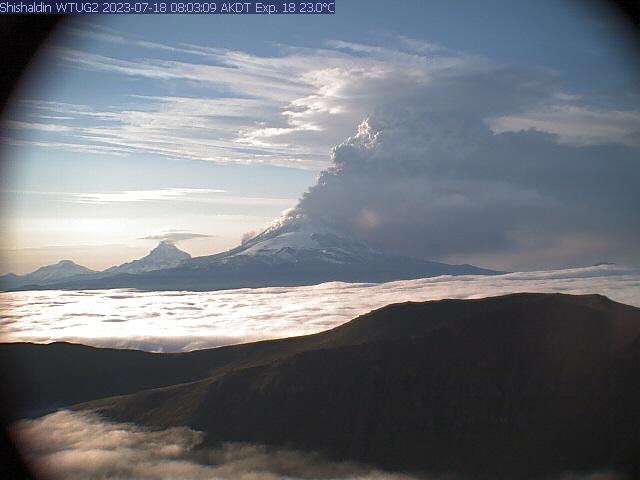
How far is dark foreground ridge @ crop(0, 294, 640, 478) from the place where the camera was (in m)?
120

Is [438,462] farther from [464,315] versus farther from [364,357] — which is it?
[464,315]

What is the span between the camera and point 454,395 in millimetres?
127688

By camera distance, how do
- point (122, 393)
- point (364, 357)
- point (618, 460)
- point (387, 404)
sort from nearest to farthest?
point (618, 460) < point (387, 404) < point (364, 357) < point (122, 393)

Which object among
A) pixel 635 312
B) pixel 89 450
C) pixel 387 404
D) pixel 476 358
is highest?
pixel 635 312

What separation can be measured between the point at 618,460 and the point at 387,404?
148 feet

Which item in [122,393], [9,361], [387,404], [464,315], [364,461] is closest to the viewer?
[364,461]

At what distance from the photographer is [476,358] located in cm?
13450

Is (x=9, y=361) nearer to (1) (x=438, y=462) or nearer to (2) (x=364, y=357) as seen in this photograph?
(2) (x=364, y=357)

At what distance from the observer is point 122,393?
17325cm

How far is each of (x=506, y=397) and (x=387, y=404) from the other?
2486 centimetres

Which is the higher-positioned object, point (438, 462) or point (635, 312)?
point (635, 312)

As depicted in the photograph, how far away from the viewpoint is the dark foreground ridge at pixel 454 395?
393ft

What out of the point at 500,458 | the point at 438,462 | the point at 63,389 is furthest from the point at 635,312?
the point at 63,389

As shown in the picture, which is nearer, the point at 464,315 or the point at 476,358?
the point at 476,358
